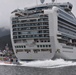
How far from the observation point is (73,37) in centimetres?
12600

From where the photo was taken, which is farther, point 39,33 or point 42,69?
point 39,33

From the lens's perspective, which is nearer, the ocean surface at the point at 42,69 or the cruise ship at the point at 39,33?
the ocean surface at the point at 42,69

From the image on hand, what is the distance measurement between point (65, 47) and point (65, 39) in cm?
370

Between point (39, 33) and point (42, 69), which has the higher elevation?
point (39, 33)

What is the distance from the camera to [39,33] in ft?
331

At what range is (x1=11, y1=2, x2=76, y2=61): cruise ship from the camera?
100812 millimetres

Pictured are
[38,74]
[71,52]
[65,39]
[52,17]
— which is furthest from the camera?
[71,52]

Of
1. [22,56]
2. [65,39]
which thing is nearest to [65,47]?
[65,39]

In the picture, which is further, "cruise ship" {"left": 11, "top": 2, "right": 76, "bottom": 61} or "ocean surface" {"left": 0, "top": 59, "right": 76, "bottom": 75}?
"cruise ship" {"left": 11, "top": 2, "right": 76, "bottom": 61}

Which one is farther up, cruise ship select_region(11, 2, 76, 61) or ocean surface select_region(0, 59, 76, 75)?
cruise ship select_region(11, 2, 76, 61)

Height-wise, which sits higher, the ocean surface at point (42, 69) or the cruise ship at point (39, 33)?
the cruise ship at point (39, 33)

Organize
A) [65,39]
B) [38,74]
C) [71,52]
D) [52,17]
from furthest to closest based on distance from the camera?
[71,52], [65,39], [52,17], [38,74]

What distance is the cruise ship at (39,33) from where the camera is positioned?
10081 cm

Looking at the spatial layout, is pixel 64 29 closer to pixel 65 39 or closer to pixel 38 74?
pixel 65 39
